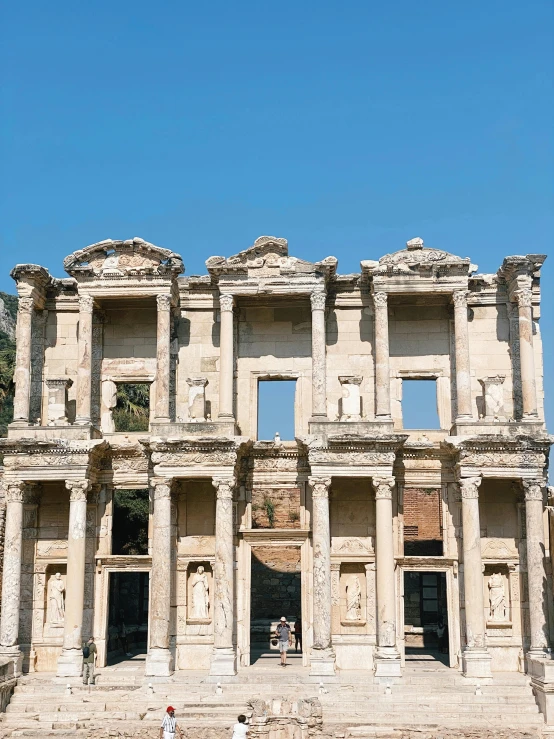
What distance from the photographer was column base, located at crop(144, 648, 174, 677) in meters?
21.4

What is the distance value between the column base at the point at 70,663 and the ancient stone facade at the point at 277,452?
0.05 meters

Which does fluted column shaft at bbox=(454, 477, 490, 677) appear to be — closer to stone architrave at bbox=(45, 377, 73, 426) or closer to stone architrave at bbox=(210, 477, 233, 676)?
stone architrave at bbox=(210, 477, 233, 676)

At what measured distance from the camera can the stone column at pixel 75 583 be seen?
70.6 ft

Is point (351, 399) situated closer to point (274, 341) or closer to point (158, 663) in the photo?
point (274, 341)

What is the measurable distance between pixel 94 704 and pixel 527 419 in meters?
12.3

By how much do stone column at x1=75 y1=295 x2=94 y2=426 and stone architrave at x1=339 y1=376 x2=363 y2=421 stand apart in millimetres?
6524

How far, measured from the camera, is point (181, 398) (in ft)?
80.4

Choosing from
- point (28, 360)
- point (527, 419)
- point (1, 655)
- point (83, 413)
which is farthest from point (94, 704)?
point (527, 419)

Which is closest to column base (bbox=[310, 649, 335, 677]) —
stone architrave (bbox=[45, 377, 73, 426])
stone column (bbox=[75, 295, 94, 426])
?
stone column (bbox=[75, 295, 94, 426])

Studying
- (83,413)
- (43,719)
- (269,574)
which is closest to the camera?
(43,719)

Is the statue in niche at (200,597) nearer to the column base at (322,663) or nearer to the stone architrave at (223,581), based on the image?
the stone architrave at (223,581)

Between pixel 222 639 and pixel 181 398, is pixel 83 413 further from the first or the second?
pixel 222 639

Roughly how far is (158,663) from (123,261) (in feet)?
33.4

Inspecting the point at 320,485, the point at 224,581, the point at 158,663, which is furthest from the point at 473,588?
the point at 158,663
